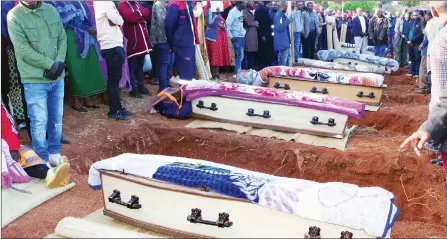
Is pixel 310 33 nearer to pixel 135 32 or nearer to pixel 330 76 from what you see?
pixel 330 76

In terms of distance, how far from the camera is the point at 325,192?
9.14ft

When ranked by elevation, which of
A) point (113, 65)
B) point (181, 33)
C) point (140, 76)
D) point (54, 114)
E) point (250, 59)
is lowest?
point (250, 59)

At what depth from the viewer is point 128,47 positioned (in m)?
7.19

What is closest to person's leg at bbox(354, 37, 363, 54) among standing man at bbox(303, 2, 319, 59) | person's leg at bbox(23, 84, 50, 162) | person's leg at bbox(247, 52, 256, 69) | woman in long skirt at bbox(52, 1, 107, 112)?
standing man at bbox(303, 2, 319, 59)

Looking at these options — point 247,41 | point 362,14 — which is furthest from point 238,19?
point 362,14

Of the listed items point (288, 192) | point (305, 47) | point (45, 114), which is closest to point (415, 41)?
point (305, 47)

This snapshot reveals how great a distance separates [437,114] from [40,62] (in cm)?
337

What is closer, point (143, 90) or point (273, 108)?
point (273, 108)

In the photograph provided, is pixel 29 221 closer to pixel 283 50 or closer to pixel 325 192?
pixel 325 192

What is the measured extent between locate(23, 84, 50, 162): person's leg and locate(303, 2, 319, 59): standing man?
32.5ft

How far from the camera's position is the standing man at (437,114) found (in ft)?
8.52

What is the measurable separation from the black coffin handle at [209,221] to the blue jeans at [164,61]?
5.02 m

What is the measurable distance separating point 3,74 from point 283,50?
287 inches

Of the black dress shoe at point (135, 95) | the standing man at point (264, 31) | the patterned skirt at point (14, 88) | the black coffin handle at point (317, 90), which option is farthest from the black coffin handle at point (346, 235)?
the standing man at point (264, 31)
